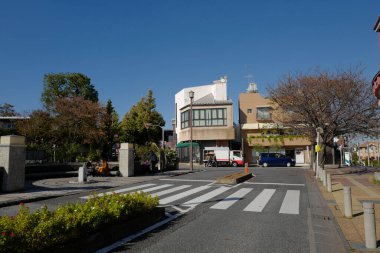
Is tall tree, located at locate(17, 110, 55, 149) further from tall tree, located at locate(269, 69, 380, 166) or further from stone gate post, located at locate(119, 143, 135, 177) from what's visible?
tall tree, located at locate(269, 69, 380, 166)

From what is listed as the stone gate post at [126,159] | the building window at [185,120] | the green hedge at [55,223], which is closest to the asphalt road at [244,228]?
the green hedge at [55,223]

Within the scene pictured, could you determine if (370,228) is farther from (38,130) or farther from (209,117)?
(209,117)

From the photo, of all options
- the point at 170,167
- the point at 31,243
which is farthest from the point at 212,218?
the point at 170,167

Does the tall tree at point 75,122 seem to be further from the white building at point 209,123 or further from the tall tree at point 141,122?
the white building at point 209,123

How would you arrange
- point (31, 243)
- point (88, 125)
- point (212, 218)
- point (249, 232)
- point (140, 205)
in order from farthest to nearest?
point (88, 125)
point (212, 218)
point (140, 205)
point (249, 232)
point (31, 243)

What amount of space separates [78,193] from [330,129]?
21.3m

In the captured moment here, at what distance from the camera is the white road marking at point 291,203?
381 inches

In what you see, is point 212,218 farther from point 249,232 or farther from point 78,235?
point 78,235

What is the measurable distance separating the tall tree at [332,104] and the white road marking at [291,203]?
14835mm

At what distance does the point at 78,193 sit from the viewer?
12.9m

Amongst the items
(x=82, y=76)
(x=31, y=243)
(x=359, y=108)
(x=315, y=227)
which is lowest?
(x=315, y=227)

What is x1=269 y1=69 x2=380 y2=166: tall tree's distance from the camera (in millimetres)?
25562

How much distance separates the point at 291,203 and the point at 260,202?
3.58ft

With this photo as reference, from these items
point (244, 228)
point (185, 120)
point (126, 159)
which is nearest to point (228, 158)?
point (185, 120)
